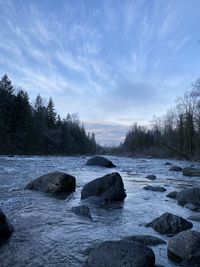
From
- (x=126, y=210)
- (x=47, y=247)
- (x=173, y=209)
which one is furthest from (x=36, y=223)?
(x=173, y=209)

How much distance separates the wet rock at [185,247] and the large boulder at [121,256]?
789 mm

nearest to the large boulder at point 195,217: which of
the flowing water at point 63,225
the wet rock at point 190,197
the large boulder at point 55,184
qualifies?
the flowing water at point 63,225

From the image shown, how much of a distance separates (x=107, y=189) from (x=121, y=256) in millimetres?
6959

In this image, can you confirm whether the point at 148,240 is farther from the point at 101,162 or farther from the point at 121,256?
the point at 101,162

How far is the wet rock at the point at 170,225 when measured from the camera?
734 cm

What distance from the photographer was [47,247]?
20.1 ft

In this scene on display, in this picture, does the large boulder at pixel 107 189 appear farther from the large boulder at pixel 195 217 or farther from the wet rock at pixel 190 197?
the large boulder at pixel 195 217

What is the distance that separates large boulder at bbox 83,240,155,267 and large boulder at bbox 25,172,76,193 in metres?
8.09

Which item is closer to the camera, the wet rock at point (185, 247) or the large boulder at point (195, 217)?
the wet rock at point (185, 247)

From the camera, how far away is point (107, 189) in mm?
12000

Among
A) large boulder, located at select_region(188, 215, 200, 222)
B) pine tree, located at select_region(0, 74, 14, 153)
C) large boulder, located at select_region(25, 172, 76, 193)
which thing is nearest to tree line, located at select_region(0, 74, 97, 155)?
pine tree, located at select_region(0, 74, 14, 153)

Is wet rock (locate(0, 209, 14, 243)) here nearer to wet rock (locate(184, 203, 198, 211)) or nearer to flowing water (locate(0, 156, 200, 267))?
flowing water (locate(0, 156, 200, 267))

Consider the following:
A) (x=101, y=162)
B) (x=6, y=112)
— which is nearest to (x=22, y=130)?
(x=6, y=112)

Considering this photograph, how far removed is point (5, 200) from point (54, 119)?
8847 cm
